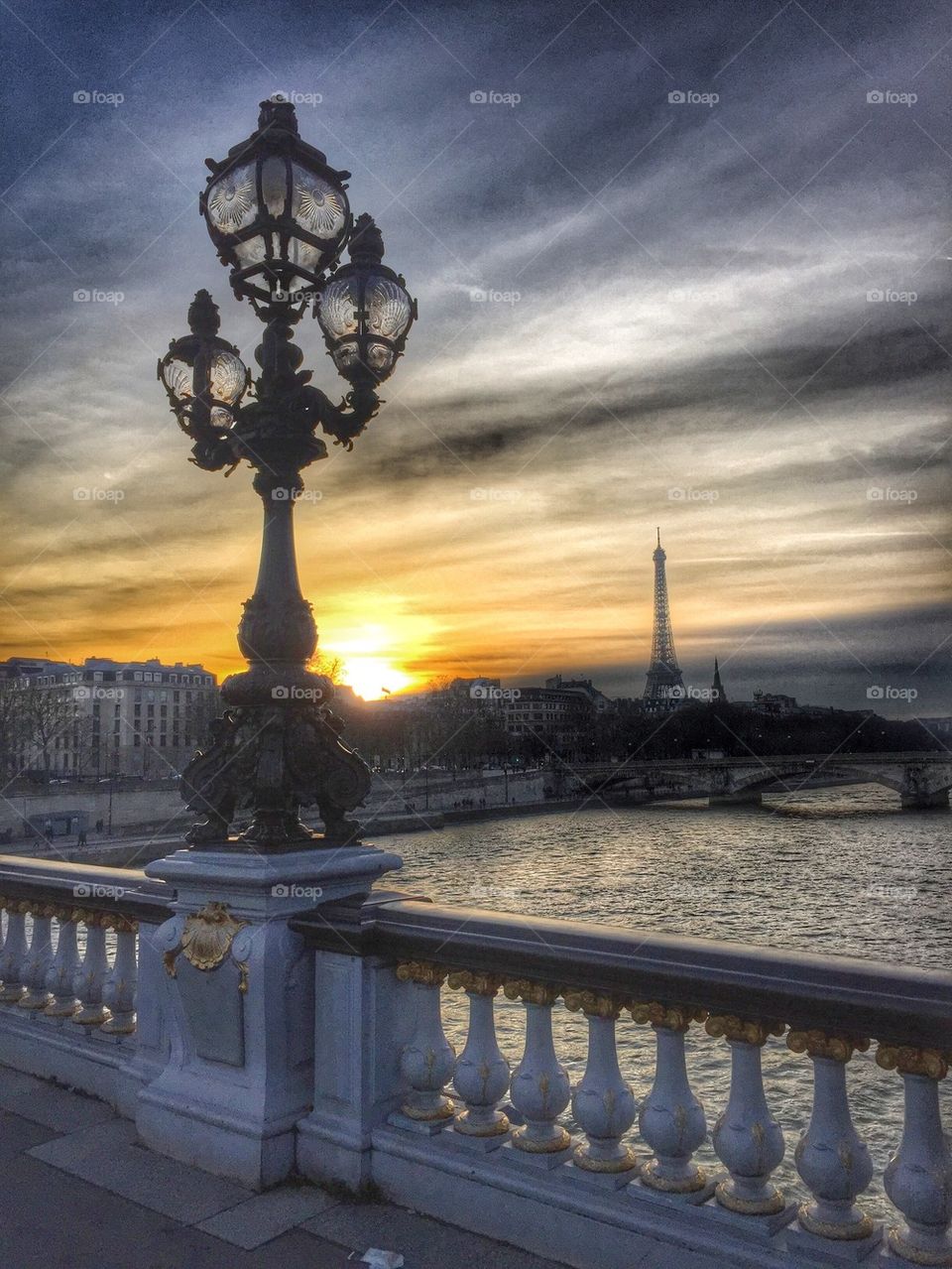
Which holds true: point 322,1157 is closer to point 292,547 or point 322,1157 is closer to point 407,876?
point 292,547

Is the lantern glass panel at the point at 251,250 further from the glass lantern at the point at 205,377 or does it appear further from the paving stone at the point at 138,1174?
the paving stone at the point at 138,1174

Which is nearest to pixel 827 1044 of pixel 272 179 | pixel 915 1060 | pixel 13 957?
pixel 915 1060

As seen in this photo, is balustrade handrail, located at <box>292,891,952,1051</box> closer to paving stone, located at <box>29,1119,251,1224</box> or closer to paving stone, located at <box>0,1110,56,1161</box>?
paving stone, located at <box>29,1119,251,1224</box>

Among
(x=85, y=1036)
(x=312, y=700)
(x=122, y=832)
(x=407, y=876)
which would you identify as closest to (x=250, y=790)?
(x=312, y=700)

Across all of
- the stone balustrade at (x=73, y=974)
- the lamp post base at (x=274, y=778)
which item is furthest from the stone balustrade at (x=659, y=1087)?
the stone balustrade at (x=73, y=974)

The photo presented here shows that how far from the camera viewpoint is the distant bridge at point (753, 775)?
7069 centimetres

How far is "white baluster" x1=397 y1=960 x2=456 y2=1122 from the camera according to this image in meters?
3.62

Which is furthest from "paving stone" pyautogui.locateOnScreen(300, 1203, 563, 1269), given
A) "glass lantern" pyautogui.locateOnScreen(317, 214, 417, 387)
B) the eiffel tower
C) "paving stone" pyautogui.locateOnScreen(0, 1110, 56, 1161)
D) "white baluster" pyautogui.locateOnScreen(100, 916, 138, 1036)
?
the eiffel tower

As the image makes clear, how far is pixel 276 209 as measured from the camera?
4.26 metres

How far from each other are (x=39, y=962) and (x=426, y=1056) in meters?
2.65

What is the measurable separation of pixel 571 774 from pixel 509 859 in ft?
128

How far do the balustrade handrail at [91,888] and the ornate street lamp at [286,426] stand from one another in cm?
48

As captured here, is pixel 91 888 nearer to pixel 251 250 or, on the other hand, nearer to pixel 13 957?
pixel 13 957

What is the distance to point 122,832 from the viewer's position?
166 ft
